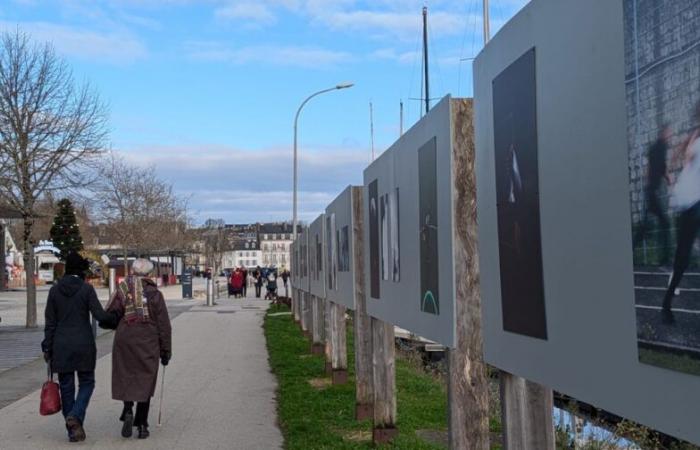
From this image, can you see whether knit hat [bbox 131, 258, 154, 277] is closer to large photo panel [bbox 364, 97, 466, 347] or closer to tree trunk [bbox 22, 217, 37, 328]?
large photo panel [bbox 364, 97, 466, 347]

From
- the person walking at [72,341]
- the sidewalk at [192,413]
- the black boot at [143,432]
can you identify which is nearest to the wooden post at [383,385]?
the sidewalk at [192,413]

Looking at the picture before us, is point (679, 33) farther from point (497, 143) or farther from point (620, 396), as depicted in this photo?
point (497, 143)

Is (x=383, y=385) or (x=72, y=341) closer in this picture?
(x=383, y=385)

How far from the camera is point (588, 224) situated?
8.99 ft

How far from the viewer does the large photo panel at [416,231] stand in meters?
4.79

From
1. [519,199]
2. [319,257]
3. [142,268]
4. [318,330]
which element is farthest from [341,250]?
[519,199]

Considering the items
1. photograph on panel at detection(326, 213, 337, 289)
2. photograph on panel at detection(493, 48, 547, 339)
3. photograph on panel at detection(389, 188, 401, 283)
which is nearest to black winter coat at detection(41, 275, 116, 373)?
photograph on panel at detection(389, 188, 401, 283)

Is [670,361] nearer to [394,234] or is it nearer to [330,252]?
[394,234]

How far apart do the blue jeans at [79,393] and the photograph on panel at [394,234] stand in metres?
3.49

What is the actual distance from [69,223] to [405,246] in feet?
253

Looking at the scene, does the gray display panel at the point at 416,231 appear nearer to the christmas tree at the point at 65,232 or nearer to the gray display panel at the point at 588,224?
the gray display panel at the point at 588,224

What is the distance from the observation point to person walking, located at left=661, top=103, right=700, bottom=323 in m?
2.05

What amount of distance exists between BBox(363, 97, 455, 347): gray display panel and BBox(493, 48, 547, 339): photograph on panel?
0.99 metres

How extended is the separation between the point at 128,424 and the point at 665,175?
748 cm
